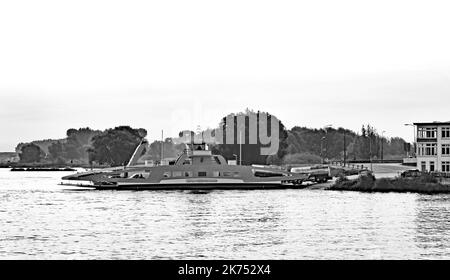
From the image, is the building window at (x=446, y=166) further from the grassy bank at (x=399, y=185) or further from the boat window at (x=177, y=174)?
the boat window at (x=177, y=174)

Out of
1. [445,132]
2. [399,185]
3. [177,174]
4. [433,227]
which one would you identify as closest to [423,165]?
[445,132]

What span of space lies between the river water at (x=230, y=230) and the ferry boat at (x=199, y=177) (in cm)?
3787

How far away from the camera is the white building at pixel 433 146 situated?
402 ft

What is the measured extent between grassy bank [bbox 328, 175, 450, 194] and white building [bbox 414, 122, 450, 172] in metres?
13.5

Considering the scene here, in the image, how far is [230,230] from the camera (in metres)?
55.4

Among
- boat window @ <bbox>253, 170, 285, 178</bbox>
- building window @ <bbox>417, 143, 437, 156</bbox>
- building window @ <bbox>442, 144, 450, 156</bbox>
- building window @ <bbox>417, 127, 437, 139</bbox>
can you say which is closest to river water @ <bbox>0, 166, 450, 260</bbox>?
building window @ <bbox>442, 144, 450, 156</bbox>

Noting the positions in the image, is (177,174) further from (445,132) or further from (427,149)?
(445,132)

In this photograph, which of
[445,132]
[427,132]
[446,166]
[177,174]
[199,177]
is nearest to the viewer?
[445,132]

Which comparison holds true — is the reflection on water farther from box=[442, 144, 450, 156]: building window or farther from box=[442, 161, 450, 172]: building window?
box=[442, 161, 450, 172]: building window

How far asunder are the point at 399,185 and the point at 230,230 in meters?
59.3

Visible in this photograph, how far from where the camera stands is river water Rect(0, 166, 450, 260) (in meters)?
43.2

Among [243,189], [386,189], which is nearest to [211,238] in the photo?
[386,189]
